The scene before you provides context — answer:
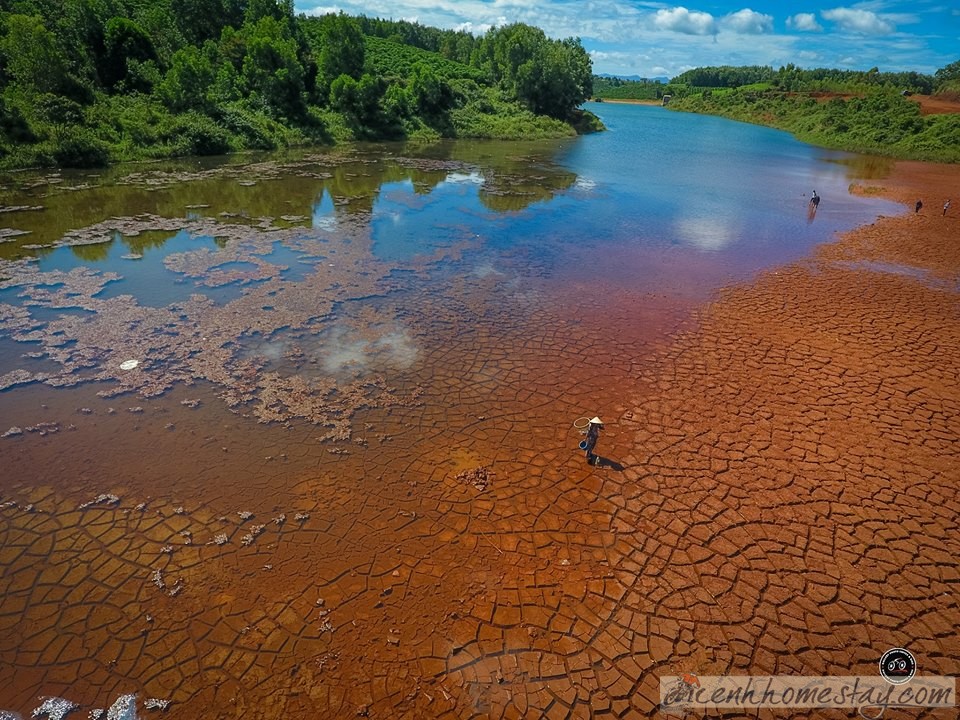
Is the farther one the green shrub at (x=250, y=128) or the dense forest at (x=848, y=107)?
the dense forest at (x=848, y=107)

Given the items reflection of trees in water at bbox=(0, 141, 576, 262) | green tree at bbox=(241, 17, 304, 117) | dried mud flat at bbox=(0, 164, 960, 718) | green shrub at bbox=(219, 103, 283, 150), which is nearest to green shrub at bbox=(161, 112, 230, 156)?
green shrub at bbox=(219, 103, 283, 150)

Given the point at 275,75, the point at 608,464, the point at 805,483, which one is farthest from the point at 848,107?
the point at 608,464

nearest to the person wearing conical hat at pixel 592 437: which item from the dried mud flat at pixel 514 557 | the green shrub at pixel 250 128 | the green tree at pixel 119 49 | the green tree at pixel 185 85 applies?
the dried mud flat at pixel 514 557

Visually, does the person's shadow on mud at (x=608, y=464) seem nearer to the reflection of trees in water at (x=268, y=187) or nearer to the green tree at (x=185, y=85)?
the reflection of trees in water at (x=268, y=187)

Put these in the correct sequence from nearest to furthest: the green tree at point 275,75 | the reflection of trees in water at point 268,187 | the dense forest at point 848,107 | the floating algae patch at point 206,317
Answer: the floating algae patch at point 206,317 → the reflection of trees in water at point 268,187 → the green tree at point 275,75 → the dense forest at point 848,107

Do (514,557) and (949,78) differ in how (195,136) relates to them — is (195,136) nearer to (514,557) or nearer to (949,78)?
(514,557)

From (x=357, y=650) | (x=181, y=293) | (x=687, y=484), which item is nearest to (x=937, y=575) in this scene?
(x=687, y=484)
